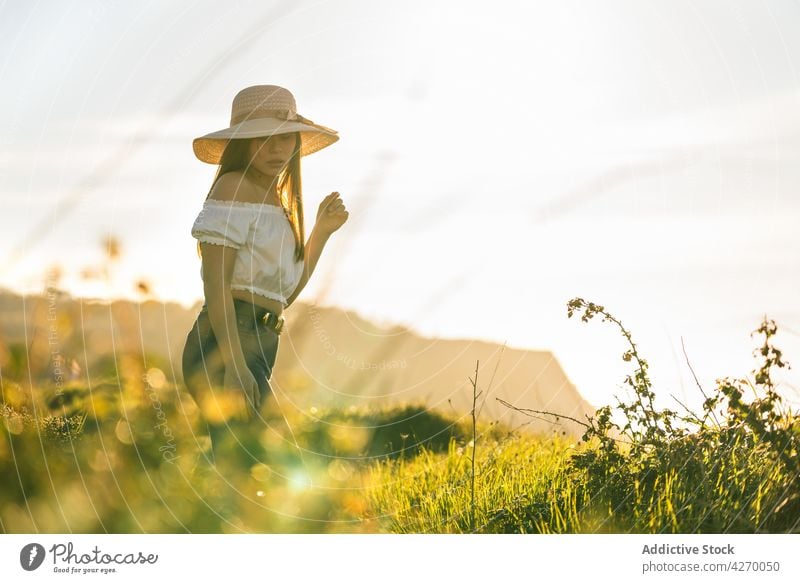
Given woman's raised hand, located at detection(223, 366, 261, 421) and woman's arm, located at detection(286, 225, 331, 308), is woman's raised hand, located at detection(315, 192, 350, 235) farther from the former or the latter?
woman's raised hand, located at detection(223, 366, 261, 421)

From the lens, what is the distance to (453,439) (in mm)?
5066

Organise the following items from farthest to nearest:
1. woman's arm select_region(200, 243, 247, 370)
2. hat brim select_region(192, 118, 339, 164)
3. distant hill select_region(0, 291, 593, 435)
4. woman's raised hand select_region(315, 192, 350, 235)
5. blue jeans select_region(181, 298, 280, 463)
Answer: distant hill select_region(0, 291, 593, 435) < woman's raised hand select_region(315, 192, 350, 235) < hat brim select_region(192, 118, 339, 164) < blue jeans select_region(181, 298, 280, 463) < woman's arm select_region(200, 243, 247, 370)

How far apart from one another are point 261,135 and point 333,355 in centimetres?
130

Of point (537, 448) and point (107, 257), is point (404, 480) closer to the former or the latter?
point (537, 448)

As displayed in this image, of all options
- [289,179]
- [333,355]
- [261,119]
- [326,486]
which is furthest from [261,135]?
[326,486]

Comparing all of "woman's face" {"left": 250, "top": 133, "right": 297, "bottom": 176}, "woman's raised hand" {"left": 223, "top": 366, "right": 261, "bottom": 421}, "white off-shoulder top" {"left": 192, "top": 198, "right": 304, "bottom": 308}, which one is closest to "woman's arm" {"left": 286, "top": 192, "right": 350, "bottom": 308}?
"white off-shoulder top" {"left": 192, "top": 198, "right": 304, "bottom": 308}

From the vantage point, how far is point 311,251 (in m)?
4.44

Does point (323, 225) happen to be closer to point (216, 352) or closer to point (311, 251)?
point (311, 251)

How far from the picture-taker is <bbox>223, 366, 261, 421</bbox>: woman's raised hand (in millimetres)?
3945

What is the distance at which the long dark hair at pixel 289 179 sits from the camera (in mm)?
4301

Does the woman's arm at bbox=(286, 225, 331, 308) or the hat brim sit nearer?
the hat brim

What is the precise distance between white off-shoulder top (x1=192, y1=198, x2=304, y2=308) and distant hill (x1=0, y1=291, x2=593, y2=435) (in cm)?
63

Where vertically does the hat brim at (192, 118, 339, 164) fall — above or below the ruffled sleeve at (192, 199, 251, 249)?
above
